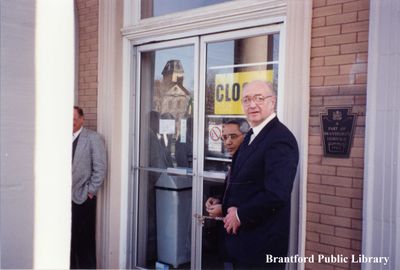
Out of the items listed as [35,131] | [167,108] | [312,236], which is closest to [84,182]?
[167,108]

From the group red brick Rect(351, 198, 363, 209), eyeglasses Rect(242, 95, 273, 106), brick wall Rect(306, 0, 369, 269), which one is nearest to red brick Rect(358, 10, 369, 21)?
brick wall Rect(306, 0, 369, 269)

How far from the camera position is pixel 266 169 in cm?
251

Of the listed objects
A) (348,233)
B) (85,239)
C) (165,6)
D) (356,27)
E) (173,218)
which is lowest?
(85,239)

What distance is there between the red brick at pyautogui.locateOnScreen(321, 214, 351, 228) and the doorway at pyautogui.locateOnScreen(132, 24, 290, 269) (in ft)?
2.92

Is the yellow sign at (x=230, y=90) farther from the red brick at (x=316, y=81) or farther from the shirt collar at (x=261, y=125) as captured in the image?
the shirt collar at (x=261, y=125)

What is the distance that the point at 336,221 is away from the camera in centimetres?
290

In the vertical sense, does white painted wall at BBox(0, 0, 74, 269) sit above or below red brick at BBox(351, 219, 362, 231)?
above

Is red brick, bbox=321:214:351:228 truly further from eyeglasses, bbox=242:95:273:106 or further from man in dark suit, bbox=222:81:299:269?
eyeglasses, bbox=242:95:273:106

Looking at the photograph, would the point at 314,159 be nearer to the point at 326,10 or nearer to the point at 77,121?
the point at 326,10

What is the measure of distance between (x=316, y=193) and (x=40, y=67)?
239cm

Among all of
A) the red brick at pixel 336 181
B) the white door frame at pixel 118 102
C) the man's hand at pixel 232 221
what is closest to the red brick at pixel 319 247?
the red brick at pixel 336 181

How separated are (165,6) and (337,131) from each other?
7.91 ft

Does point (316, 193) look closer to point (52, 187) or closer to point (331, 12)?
point (331, 12)

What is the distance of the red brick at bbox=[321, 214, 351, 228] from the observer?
9.37ft
